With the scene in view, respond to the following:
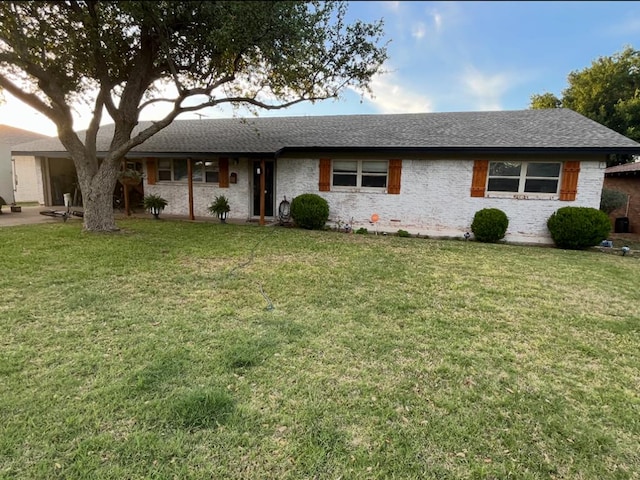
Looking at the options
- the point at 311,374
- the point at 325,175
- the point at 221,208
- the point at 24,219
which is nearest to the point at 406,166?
the point at 325,175

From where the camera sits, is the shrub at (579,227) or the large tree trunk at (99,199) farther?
the shrub at (579,227)

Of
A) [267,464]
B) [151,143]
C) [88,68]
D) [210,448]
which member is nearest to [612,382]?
[267,464]

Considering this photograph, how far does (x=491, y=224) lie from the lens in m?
10.0

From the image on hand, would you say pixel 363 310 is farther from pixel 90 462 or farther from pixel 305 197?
pixel 305 197

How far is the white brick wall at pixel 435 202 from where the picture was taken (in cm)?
1002

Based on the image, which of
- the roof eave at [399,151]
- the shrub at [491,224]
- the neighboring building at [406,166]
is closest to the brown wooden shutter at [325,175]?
the neighboring building at [406,166]

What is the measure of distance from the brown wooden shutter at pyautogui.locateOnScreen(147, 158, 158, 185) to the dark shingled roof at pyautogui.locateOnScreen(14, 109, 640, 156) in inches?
24.0

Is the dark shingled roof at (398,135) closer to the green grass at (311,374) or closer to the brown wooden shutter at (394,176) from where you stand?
the brown wooden shutter at (394,176)

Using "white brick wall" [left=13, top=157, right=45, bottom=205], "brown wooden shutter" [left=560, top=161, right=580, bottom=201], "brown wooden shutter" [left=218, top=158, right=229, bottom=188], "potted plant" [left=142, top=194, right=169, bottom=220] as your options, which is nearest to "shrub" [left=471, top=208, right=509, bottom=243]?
"brown wooden shutter" [left=560, top=161, right=580, bottom=201]

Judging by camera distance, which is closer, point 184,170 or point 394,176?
point 394,176

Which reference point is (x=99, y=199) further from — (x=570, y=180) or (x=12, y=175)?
(x=570, y=180)

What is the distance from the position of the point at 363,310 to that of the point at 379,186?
7.57 metres

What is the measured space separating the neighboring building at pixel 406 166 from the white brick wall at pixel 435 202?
3 centimetres

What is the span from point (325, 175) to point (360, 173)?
1.17 meters
